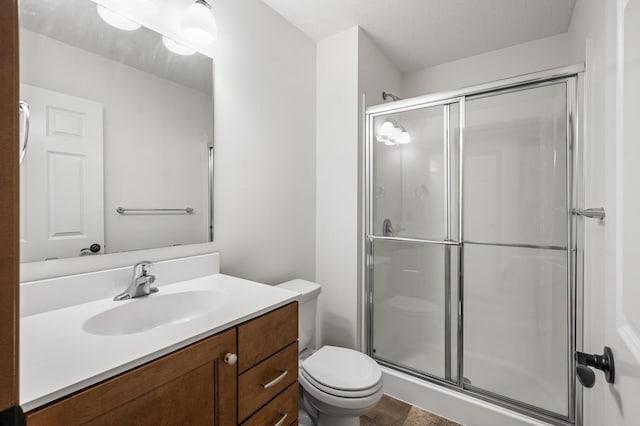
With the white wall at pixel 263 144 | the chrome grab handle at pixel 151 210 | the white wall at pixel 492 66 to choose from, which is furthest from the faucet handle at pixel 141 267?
the white wall at pixel 492 66

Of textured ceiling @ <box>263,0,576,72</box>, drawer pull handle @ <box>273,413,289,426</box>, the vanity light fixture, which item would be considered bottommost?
drawer pull handle @ <box>273,413,289,426</box>

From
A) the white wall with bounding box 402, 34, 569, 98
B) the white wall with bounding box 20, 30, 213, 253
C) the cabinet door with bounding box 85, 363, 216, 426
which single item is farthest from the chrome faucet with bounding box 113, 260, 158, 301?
the white wall with bounding box 402, 34, 569, 98

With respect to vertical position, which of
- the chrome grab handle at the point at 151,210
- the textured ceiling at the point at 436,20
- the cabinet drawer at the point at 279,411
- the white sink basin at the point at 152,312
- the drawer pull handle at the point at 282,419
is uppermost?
the textured ceiling at the point at 436,20

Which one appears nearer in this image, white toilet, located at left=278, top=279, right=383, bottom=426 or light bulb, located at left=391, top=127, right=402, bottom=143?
white toilet, located at left=278, top=279, right=383, bottom=426

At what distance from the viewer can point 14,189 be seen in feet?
1.10

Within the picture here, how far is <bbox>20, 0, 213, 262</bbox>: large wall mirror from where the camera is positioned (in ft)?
3.18

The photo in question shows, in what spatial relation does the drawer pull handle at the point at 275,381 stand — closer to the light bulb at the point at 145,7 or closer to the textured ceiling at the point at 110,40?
the textured ceiling at the point at 110,40

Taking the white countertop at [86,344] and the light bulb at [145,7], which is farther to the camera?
the light bulb at [145,7]

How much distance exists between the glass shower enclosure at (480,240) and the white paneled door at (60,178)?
5.10 feet

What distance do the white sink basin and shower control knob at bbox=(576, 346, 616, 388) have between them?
0.98 m

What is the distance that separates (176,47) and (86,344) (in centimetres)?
124

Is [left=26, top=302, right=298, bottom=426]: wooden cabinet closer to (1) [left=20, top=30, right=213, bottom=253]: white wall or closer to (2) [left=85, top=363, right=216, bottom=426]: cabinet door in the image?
(2) [left=85, top=363, right=216, bottom=426]: cabinet door

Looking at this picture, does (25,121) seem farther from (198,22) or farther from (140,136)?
(198,22)

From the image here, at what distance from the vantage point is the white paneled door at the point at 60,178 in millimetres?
952
